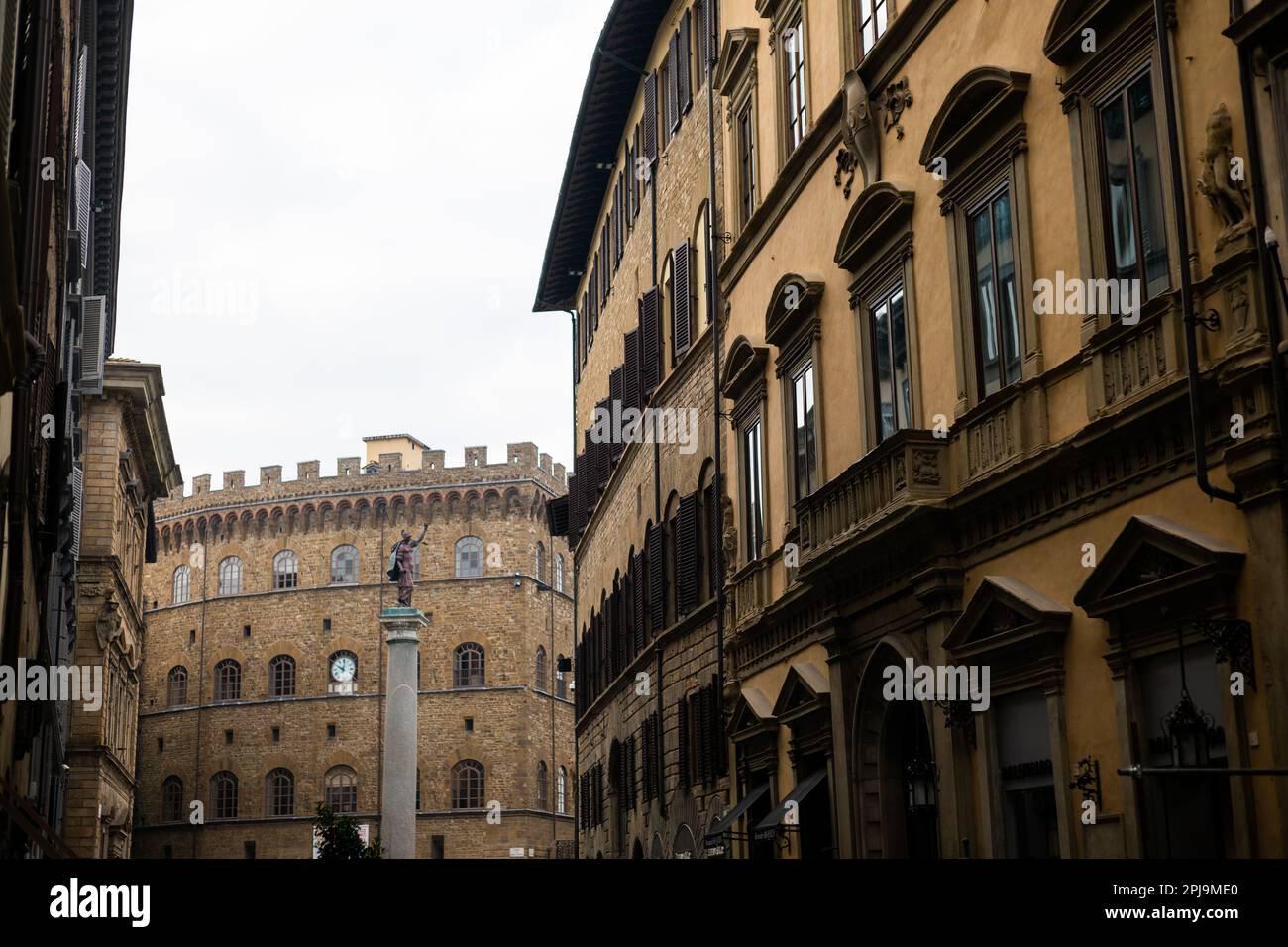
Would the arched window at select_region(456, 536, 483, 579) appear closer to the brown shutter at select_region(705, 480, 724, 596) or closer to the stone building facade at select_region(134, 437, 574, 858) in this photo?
the stone building facade at select_region(134, 437, 574, 858)

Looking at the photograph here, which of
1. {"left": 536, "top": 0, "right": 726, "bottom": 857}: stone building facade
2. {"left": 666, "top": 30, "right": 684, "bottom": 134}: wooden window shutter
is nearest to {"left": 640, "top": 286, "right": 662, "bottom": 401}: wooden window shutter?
{"left": 536, "top": 0, "right": 726, "bottom": 857}: stone building facade

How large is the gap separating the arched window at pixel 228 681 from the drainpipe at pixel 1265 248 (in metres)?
66.9

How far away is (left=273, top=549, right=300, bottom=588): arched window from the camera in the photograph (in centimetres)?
7375

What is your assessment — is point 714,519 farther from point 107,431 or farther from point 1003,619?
point 107,431

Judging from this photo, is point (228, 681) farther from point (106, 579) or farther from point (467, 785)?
point (106, 579)

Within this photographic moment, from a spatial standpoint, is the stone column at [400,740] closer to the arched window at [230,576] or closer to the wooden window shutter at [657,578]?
the wooden window shutter at [657,578]

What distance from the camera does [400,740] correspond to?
4666cm

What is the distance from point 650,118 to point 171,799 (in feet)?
165

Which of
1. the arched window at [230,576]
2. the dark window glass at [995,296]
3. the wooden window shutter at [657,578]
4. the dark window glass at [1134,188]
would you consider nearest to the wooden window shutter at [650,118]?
the wooden window shutter at [657,578]

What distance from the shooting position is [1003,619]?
13.5 m

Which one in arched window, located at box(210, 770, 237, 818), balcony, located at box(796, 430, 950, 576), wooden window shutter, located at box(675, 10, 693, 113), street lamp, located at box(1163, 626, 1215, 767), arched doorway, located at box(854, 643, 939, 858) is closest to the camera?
street lamp, located at box(1163, 626, 1215, 767)

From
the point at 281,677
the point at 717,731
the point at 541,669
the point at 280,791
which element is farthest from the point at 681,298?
the point at 281,677

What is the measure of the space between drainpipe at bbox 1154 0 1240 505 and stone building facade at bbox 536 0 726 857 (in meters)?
13.3
